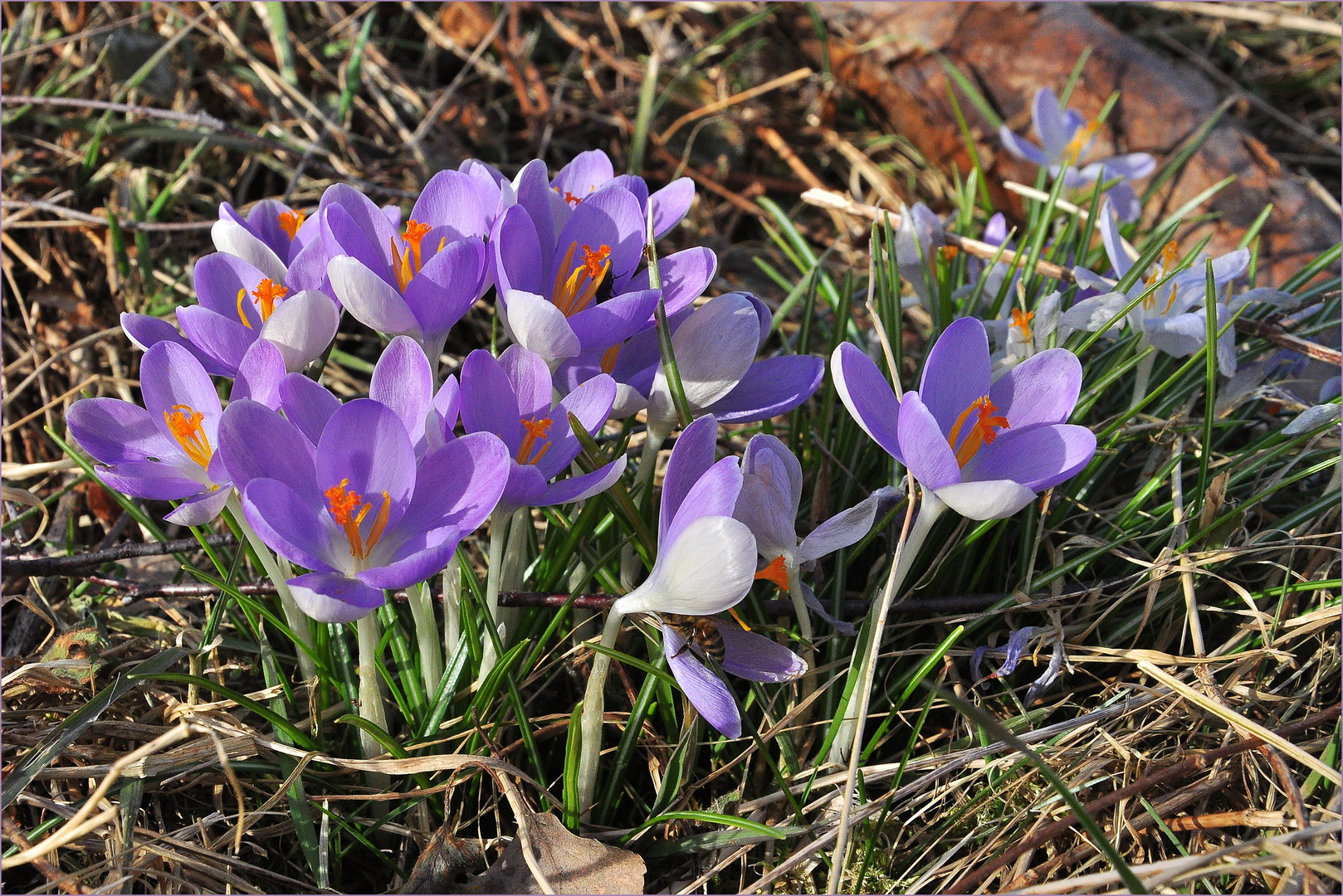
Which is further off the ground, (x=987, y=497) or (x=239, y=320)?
(x=239, y=320)

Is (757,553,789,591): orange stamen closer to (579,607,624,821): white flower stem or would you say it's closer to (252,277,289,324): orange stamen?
(579,607,624,821): white flower stem

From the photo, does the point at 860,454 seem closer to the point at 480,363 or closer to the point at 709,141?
the point at 480,363

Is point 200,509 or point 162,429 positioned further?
point 162,429

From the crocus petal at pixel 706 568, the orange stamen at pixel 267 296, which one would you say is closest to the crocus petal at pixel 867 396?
the crocus petal at pixel 706 568

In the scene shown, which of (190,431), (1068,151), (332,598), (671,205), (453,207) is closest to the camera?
(332,598)

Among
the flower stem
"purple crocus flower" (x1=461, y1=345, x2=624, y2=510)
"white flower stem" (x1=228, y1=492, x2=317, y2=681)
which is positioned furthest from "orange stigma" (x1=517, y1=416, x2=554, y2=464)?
the flower stem

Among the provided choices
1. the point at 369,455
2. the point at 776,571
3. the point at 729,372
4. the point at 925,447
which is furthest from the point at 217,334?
the point at 925,447

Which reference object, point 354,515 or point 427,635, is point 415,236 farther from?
point 427,635
